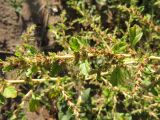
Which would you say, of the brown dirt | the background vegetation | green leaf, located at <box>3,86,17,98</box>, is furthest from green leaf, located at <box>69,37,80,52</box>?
the brown dirt

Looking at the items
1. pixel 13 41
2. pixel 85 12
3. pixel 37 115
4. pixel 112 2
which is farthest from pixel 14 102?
pixel 112 2

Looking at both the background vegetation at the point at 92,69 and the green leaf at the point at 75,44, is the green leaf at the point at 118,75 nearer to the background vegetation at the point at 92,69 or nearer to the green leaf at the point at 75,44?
the background vegetation at the point at 92,69

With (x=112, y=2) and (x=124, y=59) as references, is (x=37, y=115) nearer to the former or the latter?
(x=112, y=2)

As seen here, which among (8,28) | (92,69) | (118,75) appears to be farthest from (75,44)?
(8,28)

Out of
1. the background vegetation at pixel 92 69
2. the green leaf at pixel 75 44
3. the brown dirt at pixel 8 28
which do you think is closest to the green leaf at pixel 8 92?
the background vegetation at pixel 92 69

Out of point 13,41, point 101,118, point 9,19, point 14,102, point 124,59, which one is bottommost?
point 101,118
